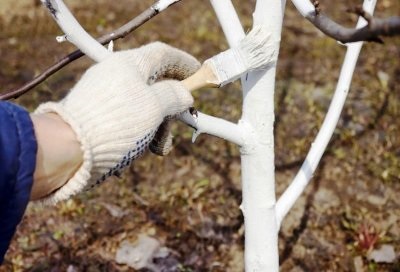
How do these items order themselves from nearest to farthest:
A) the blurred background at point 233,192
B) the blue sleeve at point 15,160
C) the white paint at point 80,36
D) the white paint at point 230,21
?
the blue sleeve at point 15,160 → the white paint at point 80,36 → the white paint at point 230,21 → the blurred background at point 233,192

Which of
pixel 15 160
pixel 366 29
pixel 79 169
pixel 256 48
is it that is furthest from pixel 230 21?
pixel 15 160

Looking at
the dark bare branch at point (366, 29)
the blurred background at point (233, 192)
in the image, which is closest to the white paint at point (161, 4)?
the dark bare branch at point (366, 29)

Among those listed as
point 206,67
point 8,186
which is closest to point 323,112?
point 206,67

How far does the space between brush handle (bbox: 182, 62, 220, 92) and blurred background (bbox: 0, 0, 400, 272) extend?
1.50 metres

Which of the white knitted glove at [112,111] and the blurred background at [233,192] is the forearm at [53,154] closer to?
the white knitted glove at [112,111]

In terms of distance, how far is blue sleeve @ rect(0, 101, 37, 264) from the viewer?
1.28m

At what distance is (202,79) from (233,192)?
1.90 m

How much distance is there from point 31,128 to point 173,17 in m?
4.09

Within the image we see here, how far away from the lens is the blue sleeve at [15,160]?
1.28 metres

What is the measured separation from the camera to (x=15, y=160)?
1.29m

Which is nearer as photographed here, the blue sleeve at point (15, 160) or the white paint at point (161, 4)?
the blue sleeve at point (15, 160)

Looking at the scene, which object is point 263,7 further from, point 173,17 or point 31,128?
point 173,17

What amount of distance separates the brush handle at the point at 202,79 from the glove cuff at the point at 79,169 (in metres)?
0.43

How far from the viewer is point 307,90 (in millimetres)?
4371
